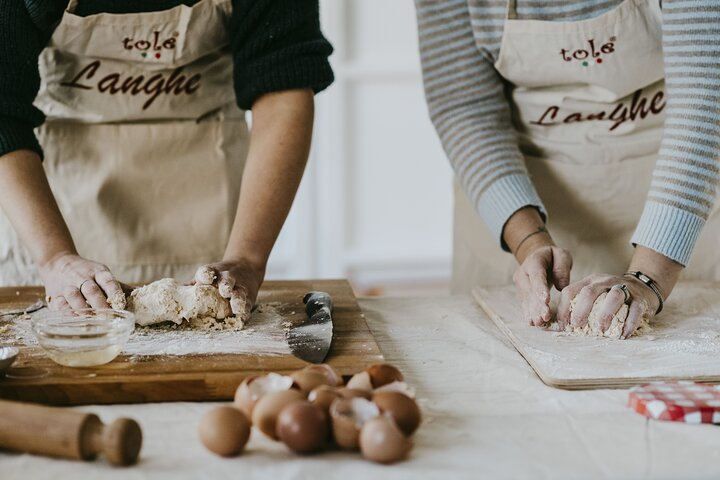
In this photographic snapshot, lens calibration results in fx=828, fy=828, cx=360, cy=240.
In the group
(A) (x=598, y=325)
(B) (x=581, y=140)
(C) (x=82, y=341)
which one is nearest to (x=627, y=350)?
(A) (x=598, y=325)

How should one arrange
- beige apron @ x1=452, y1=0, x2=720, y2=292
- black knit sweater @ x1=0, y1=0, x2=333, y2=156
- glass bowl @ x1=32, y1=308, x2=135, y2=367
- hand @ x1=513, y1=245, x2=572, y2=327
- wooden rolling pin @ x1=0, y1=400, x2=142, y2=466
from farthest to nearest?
beige apron @ x1=452, y1=0, x2=720, y2=292 → black knit sweater @ x1=0, y1=0, x2=333, y2=156 → hand @ x1=513, y1=245, x2=572, y2=327 → glass bowl @ x1=32, y1=308, x2=135, y2=367 → wooden rolling pin @ x1=0, y1=400, x2=142, y2=466

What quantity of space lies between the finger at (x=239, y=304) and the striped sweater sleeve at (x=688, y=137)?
66 centimetres

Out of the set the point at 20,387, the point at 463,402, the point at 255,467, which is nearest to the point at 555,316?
the point at 463,402

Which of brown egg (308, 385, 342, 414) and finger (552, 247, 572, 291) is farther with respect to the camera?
finger (552, 247, 572, 291)

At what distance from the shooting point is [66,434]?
2.62ft

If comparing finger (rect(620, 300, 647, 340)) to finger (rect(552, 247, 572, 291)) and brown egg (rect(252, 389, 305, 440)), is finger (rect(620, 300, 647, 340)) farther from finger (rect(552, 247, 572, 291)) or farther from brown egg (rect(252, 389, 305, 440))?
brown egg (rect(252, 389, 305, 440))

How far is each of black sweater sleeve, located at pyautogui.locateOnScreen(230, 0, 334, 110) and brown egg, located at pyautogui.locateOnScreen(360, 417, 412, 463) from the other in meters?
0.81

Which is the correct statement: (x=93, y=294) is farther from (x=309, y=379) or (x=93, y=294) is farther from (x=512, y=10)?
(x=512, y=10)

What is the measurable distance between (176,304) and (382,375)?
1.37ft

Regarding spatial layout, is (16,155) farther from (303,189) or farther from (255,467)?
(303,189)

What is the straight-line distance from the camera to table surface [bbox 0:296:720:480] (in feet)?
2.63

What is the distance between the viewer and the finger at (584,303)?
1229mm

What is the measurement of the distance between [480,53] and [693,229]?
527 millimetres

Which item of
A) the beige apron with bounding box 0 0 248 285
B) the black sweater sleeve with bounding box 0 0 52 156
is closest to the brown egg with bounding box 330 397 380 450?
the black sweater sleeve with bounding box 0 0 52 156
